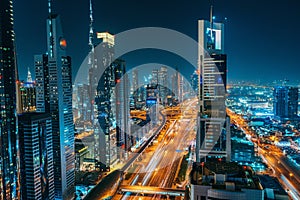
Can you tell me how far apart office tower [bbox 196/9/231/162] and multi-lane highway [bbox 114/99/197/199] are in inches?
63.4

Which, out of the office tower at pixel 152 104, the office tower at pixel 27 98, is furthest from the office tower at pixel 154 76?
the office tower at pixel 27 98

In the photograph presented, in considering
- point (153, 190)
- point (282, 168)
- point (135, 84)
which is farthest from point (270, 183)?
point (135, 84)

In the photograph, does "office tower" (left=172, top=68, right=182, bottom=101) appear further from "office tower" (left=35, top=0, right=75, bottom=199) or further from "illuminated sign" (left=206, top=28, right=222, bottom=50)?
"office tower" (left=35, top=0, right=75, bottom=199)

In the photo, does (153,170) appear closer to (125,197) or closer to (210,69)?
(125,197)

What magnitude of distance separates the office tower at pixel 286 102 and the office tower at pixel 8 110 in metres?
16.0

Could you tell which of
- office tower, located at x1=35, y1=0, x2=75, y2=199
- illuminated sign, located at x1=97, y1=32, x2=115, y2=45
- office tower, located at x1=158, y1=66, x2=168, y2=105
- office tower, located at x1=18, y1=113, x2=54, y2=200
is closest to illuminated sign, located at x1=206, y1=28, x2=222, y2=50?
illuminated sign, located at x1=97, y1=32, x2=115, y2=45

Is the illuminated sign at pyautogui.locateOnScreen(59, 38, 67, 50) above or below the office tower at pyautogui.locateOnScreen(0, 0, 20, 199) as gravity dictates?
above

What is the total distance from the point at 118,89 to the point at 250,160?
5.87m

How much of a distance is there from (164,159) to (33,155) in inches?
215

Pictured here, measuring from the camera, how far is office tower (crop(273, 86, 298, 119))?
15780 millimetres

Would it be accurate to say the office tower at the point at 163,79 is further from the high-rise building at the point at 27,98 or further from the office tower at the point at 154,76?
the high-rise building at the point at 27,98

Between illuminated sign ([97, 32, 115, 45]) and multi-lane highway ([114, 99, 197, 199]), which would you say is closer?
multi-lane highway ([114, 99, 197, 199])

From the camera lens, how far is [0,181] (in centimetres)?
487

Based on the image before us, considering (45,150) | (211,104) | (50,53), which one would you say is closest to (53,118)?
(45,150)
